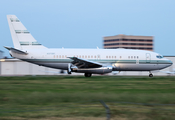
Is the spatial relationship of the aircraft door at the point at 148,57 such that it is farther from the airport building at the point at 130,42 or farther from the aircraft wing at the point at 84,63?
the airport building at the point at 130,42

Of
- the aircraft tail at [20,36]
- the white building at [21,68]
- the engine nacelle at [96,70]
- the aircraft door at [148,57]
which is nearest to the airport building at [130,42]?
the white building at [21,68]

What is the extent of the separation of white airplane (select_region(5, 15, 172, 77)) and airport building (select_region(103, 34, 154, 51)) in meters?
128

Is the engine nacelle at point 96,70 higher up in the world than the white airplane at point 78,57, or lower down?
lower down

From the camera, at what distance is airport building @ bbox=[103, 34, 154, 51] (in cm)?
15989

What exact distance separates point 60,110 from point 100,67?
20232mm

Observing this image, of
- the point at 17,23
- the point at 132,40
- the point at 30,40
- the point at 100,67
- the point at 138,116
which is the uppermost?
the point at 132,40

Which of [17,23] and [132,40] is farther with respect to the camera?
[132,40]

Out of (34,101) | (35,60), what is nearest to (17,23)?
(35,60)

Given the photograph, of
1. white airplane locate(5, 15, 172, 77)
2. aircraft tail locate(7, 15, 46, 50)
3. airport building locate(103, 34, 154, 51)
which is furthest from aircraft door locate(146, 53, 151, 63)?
airport building locate(103, 34, 154, 51)

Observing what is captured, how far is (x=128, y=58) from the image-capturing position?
31.1m

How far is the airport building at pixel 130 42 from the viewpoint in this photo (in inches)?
6295

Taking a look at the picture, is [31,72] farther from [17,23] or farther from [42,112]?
[42,112]

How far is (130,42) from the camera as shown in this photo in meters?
163

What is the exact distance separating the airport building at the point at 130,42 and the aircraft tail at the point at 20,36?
425 feet
